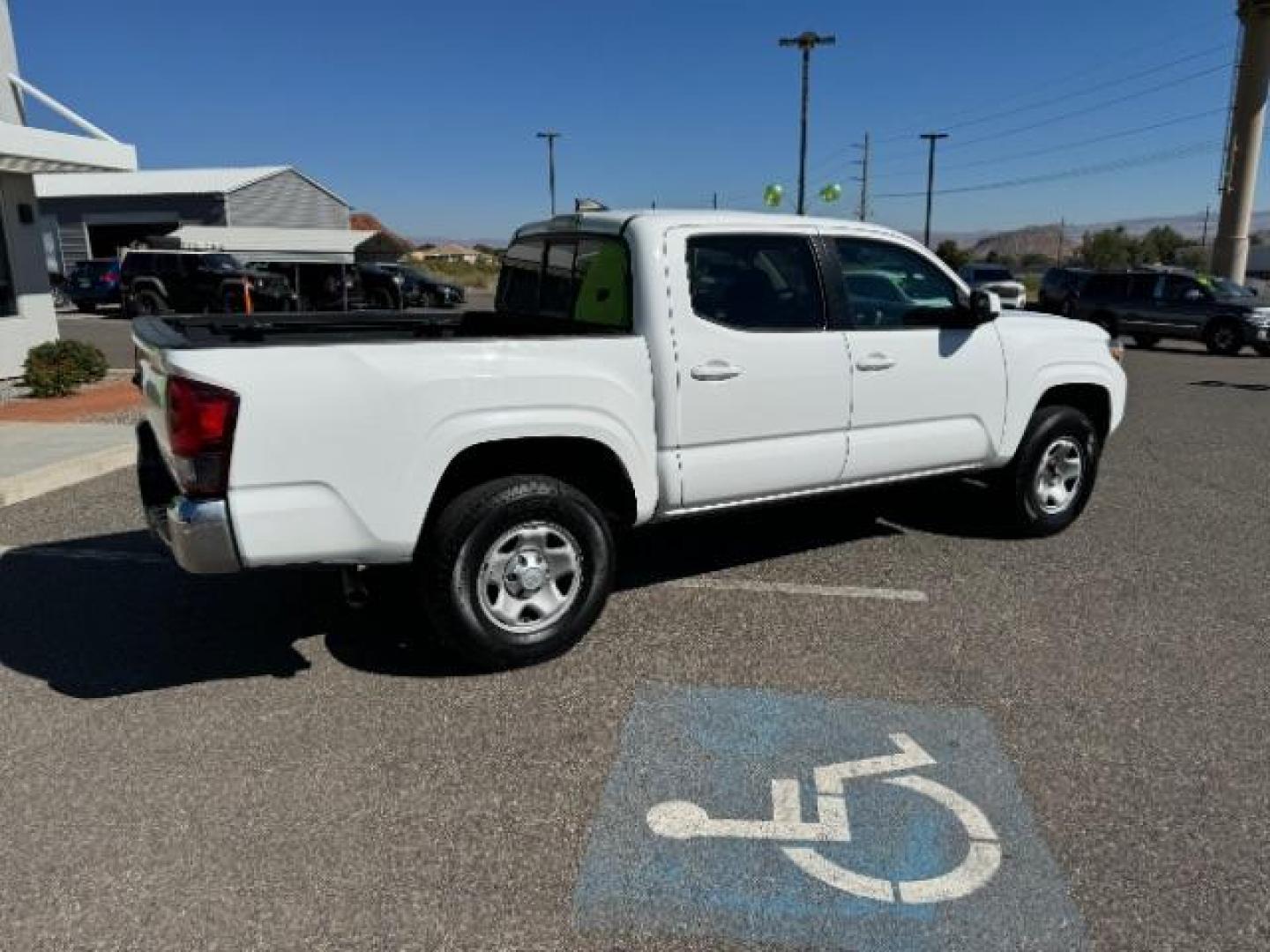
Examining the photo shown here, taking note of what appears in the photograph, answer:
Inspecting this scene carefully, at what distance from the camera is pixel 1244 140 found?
3431 cm

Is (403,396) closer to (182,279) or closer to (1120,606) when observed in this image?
(1120,606)

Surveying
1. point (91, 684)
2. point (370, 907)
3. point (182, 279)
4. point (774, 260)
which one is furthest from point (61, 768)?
point (182, 279)

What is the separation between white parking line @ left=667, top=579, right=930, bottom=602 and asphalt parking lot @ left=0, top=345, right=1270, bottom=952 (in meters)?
0.03

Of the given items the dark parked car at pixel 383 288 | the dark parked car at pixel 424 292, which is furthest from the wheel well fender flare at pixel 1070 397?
the dark parked car at pixel 424 292

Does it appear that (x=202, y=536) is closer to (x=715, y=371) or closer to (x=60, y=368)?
(x=715, y=371)

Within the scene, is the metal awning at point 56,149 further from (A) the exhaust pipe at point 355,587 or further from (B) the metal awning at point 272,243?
(B) the metal awning at point 272,243

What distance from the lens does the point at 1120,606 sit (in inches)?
185

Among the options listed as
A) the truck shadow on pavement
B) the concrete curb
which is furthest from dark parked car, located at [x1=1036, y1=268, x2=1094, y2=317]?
the concrete curb

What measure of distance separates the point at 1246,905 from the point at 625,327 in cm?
298

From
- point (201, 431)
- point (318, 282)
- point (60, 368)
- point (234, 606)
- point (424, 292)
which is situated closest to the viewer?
point (201, 431)

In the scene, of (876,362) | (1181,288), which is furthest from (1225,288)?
(876,362)

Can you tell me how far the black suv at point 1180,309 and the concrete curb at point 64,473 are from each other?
63.6 feet

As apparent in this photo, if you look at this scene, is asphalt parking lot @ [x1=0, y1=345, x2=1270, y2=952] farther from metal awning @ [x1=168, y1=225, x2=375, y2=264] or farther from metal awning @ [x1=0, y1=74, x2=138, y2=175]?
metal awning @ [x1=168, y1=225, x2=375, y2=264]

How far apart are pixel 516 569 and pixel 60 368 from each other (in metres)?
9.55
